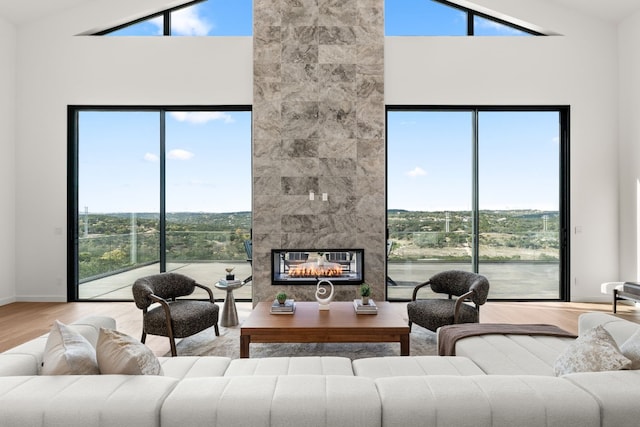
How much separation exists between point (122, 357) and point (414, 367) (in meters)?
1.50

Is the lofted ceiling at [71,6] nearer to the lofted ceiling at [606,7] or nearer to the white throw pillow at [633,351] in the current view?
the lofted ceiling at [606,7]

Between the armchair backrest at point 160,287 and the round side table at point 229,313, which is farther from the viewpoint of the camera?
the round side table at point 229,313

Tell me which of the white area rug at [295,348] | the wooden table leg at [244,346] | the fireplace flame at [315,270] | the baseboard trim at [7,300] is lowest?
the white area rug at [295,348]

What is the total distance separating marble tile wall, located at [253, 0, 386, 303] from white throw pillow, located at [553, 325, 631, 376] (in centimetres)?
354

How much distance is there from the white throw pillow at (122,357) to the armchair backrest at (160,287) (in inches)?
75.3

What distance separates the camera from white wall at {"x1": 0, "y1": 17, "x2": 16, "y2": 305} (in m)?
5.78

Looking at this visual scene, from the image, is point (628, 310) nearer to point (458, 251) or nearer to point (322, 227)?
point (458, 251)

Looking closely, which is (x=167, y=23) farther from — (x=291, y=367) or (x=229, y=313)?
(x=291, y=367)

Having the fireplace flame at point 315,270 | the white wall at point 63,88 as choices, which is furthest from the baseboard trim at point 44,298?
the fireplace flame at point 315,270

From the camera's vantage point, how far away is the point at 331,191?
5.65 m

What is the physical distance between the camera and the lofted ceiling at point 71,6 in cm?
561

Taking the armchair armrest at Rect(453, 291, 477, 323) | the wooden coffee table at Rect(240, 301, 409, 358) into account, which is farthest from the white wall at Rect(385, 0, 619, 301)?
the wooden coffee table at Rect(240, 301, 409, 358)

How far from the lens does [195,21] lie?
20.2ft

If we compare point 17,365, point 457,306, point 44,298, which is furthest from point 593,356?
point 44,298
